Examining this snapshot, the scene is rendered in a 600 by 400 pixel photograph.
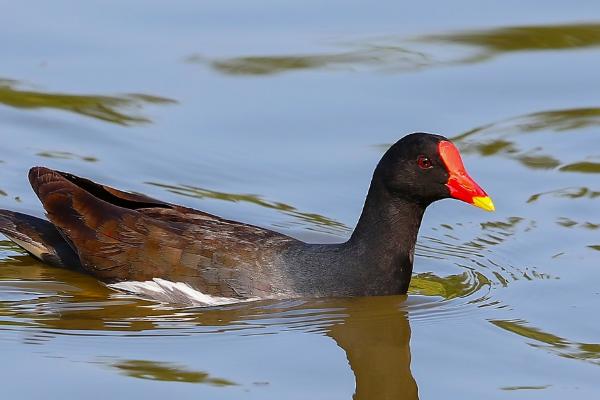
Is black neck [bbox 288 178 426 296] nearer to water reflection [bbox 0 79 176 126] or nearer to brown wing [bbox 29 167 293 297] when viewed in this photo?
brown wing [bbox 29 167 293 297]

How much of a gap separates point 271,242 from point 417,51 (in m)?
4.75

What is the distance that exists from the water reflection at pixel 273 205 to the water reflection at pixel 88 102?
1167 millimetres

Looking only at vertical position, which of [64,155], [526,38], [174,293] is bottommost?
[174,293]

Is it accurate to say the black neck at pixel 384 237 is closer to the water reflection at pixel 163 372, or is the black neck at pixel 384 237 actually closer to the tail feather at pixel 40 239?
the water reflection at pixel 163 372

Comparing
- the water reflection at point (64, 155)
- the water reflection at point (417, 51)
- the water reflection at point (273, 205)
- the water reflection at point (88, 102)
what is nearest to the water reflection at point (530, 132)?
the water reflection at point (417, 51)

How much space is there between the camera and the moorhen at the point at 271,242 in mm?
10070

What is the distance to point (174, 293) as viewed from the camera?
33.5ft

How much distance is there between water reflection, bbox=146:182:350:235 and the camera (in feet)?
38.4

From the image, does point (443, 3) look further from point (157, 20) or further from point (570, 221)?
point (570, 221)

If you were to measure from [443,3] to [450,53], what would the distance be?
1261 mm

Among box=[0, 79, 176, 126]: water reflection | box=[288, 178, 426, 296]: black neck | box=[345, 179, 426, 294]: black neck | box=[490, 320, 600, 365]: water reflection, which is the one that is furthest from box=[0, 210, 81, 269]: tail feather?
box=[490, 320, 600, 365]: water reflection

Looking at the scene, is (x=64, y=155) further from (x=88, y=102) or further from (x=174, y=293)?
(x=174, y=293)

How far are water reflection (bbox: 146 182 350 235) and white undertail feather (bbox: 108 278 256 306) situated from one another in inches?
66.2

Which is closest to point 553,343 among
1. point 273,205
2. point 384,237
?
point 384,237
